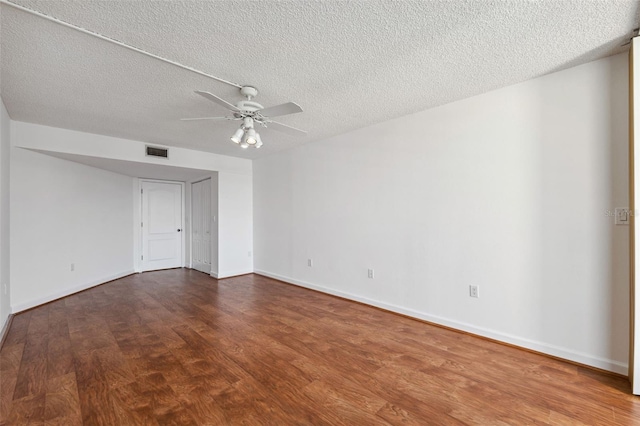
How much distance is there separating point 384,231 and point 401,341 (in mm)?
1363

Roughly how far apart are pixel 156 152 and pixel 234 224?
1.93 meters

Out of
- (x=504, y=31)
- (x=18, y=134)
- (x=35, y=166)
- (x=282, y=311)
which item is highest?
(x=504, y=31)

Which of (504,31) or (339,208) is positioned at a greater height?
(504,31)

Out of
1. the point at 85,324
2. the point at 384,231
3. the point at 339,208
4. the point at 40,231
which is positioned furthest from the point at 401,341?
the point at 40,231

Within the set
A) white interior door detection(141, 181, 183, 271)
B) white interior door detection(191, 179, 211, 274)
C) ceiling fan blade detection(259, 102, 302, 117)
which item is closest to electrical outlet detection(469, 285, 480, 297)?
ceiling fan blade detection(259, 102, 302, 117)

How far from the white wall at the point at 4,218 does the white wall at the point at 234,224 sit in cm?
278

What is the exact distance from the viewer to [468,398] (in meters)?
1.90

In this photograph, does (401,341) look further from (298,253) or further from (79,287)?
(79,287)

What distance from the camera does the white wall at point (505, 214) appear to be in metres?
2.23

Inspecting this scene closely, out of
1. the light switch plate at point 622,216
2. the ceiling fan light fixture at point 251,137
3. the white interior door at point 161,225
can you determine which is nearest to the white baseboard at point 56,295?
the white interior door at point 161,225

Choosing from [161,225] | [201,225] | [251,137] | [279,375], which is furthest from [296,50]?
[161,225]

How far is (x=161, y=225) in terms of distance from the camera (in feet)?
21.0

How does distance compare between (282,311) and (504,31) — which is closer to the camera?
(504,31)

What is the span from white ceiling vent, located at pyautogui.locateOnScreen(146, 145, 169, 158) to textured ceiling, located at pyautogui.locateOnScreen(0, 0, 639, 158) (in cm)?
132
